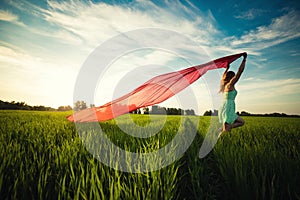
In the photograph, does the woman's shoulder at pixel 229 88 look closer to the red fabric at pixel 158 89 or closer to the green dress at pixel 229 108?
the green dress at pixel 229 108

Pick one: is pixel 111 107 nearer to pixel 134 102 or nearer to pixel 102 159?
pixel 134 102

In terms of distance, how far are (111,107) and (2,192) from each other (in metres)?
2.65

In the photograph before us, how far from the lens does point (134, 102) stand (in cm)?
387

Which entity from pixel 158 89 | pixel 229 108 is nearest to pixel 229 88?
pixel 229 108

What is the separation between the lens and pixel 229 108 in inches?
150

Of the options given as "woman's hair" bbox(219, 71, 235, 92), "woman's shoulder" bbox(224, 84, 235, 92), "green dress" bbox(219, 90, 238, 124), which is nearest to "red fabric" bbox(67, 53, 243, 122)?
"woman's hair" bbox(219, 71, 235, 92)

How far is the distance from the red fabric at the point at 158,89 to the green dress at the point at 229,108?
625 mm

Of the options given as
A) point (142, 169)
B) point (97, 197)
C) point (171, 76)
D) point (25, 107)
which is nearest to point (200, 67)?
point (171, 76)

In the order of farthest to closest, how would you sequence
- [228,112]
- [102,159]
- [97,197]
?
[228,112] < [102,159] < [97,197]

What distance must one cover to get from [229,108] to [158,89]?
1.55 meters

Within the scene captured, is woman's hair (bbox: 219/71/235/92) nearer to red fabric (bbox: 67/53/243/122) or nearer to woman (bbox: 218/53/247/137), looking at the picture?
woman (bbox: 218/53/247/137)

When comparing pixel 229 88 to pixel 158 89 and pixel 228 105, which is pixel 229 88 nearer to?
pixel 228 105

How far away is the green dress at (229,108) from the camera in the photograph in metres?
3.77

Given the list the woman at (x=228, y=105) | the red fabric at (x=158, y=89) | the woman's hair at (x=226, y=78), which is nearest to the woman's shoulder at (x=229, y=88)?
the woman at (x=228, y=105)
